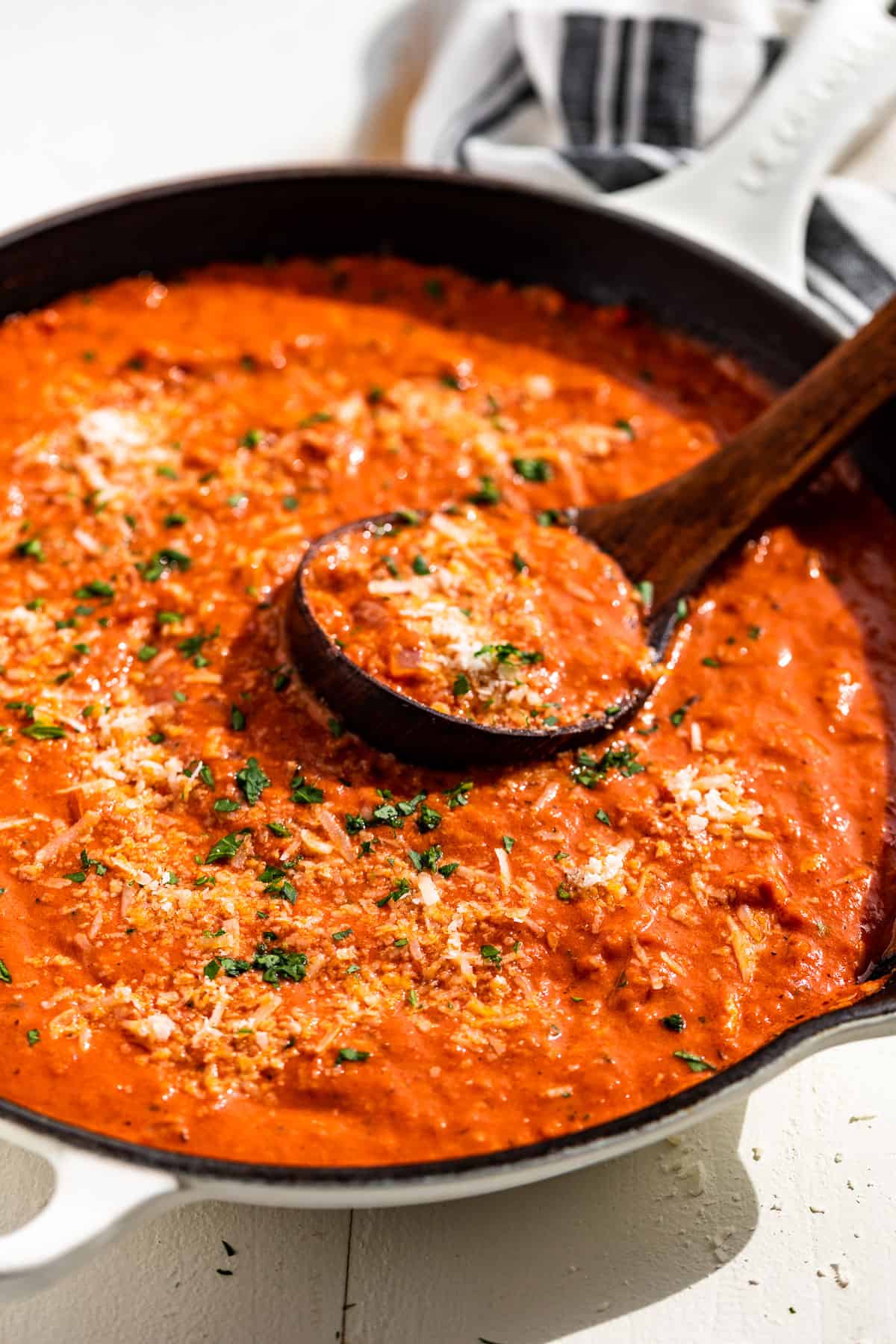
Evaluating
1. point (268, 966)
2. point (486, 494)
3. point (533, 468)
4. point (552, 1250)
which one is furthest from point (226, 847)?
point (533, 468)

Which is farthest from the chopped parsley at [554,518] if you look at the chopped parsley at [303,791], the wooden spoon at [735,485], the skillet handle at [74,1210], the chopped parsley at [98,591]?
the skillet handle at [74,1210]

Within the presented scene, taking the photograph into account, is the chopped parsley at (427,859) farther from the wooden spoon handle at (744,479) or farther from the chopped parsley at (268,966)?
the wooden spoon handle at (744,479)

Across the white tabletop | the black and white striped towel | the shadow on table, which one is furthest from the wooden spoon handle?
the shadow on table

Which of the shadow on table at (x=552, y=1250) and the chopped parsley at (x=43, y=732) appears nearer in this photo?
the shadow on table at (x=552, y=1250)

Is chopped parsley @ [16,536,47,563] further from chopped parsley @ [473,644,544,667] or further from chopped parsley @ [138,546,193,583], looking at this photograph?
chopped parsley @ [473,644,544,667]

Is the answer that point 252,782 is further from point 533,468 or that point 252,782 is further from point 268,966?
point 533,468

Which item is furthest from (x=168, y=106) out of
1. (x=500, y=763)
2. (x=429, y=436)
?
(x=500, y=763)
